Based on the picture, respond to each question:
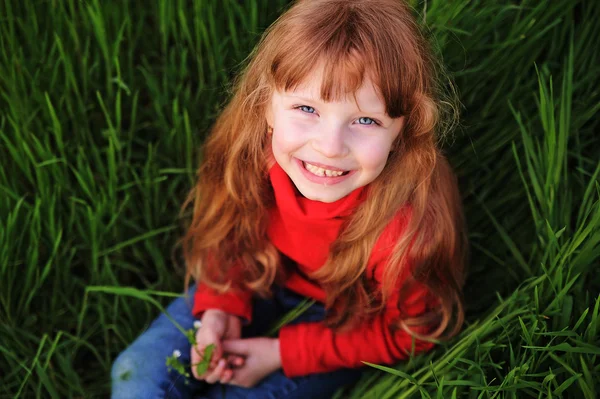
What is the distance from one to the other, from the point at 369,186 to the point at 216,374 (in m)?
0.50

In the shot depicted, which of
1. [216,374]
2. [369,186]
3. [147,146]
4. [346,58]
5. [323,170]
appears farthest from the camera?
[147,146]

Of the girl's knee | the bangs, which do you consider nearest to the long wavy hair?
the bangs

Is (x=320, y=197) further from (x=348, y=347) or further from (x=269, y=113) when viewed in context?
(x=348, y=347)

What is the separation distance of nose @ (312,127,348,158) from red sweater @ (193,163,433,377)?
0.23 metres

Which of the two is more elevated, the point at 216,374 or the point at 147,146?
the point at 147,146

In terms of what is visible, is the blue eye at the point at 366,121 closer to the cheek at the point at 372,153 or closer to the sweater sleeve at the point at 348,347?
the cheek at the point at 372,153

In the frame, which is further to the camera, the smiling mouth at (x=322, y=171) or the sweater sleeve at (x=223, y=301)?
the sweater sleeve at (x=223, y=301)

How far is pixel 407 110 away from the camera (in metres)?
1.12

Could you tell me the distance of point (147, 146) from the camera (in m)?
1.68

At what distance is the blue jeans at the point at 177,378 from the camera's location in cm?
142

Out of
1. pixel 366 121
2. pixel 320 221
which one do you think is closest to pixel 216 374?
pixel 320 221

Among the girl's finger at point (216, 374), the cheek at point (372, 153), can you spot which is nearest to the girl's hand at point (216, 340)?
the girl's finger at point (216, 374)

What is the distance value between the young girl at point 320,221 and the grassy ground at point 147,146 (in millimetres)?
111

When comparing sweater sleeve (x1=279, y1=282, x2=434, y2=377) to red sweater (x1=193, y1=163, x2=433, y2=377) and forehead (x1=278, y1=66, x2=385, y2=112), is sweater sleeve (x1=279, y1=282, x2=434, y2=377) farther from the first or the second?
forehead (x1=278, y1=66, x2=385, y2=112)
